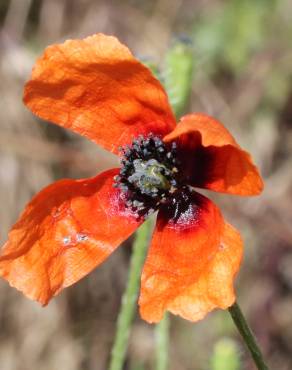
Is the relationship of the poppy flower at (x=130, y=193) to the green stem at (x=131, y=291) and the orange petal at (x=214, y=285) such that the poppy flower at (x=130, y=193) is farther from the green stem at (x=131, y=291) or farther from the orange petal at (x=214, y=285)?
the green stem at (x=131, y=291)

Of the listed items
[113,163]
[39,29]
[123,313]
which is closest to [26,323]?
[113,163]

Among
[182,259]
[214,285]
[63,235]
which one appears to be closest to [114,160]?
[63,235]

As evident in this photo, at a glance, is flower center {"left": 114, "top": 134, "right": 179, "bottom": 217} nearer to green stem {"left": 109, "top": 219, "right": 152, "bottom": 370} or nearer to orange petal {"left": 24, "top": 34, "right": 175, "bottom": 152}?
orange petal {"left": 24, "top": 34, "right": 175, "bottom": 152}

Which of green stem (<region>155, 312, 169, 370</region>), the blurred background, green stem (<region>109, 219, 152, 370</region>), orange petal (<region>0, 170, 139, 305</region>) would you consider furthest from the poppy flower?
the blurred background

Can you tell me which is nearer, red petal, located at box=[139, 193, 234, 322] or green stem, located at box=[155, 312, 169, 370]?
red petal, located at box=[139, 193, 234, 322]

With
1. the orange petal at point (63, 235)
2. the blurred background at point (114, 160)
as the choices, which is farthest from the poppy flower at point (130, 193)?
the blurred background at point (114, 160)

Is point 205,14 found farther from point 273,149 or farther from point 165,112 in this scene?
point 165,112
